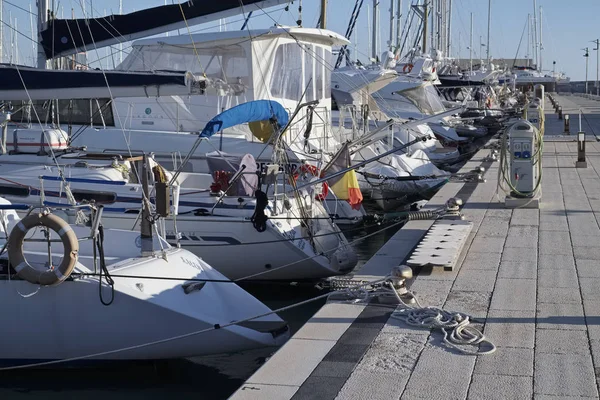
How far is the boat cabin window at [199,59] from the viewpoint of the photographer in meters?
18.9

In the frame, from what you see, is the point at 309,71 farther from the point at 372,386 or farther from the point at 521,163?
the point at 372,386

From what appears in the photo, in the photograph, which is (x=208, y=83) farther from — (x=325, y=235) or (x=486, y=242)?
(x=486, y=242)

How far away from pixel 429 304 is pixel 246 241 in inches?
183

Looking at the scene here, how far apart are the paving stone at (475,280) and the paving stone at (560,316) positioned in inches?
29.5

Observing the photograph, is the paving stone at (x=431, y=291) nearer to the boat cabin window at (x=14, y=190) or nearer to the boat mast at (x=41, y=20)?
the boat cabin window at (x=14, y=190)

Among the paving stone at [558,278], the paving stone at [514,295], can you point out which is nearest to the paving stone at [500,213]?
the paving stone at [558,278]

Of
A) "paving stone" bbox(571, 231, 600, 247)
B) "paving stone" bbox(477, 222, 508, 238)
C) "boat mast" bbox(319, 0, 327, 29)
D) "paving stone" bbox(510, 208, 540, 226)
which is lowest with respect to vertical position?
"paving stone" bbox(571, 231, 600, 247)

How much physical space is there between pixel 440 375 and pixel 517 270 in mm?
3468

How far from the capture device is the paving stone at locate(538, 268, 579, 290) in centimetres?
838

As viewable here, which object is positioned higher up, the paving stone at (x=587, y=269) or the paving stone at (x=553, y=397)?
the paving stone at (x=587, y=269)

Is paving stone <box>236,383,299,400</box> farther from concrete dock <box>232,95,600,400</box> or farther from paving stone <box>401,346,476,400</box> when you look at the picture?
paving stone <box>401,346,476,400</box>

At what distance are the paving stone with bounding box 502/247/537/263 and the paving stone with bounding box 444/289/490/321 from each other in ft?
5.70

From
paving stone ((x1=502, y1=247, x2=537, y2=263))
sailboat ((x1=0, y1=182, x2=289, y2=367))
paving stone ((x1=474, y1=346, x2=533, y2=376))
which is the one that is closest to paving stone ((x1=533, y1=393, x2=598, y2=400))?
paving stone ((x1=474, y1=346, x2=533, y2=376))

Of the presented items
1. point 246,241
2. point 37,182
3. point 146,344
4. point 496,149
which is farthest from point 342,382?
point 496,149
